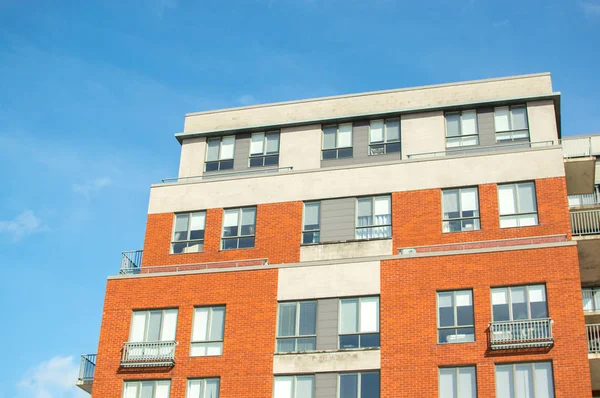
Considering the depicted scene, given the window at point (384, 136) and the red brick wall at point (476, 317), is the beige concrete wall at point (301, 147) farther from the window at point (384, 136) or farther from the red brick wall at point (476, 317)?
the red brick wall at point (476, 317)

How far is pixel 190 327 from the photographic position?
122 ft

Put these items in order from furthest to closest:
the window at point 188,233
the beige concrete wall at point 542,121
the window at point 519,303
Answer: the window at point 188,233
the beige concrete wall at point 542,121
the window at point 519,303

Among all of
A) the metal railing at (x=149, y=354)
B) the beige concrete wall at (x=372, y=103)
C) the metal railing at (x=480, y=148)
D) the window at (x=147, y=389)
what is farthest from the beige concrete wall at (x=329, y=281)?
the beige concrete wall at (x=372, y=103)

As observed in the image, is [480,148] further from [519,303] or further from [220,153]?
[220,153]

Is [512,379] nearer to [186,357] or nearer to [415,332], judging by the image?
[415,332]

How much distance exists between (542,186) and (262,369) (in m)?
13.6

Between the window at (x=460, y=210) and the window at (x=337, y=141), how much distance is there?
225 inches

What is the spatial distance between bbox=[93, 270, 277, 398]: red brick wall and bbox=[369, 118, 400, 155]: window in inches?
325

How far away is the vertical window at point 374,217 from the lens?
38.6 metres

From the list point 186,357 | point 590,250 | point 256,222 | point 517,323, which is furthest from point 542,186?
point 186,357

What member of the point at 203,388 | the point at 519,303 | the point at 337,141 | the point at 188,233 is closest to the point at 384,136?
the point at 337,141

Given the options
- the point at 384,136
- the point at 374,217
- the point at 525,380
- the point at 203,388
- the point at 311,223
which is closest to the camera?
the point at 525,380

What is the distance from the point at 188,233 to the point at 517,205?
14.6 m

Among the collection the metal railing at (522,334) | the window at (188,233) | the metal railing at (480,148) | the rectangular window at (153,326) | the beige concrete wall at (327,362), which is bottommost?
the beige concrete wall at (327,362)
